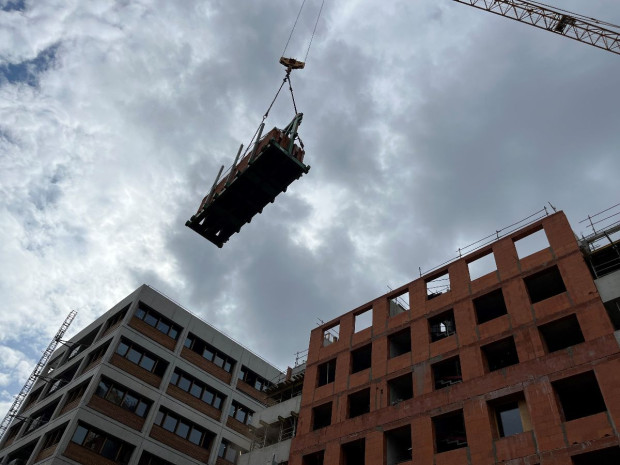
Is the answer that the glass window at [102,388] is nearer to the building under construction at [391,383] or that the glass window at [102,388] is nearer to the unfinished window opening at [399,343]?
the building under construction at [391,383]

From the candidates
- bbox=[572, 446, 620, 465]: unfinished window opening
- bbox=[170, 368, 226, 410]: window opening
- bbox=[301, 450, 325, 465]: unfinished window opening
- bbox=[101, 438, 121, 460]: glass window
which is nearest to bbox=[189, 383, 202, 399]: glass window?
bbox=[170, 368, 226, 410]: window opening

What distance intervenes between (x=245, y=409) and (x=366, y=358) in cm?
1668

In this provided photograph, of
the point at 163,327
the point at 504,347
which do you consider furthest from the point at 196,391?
the point at 504,347

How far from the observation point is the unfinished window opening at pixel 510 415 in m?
25.1

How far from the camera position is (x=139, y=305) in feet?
145

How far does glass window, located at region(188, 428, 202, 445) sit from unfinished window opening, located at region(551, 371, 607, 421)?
28457mm

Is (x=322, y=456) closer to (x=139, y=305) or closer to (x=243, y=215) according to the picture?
(x=243, y=215)

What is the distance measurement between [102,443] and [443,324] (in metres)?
24.4

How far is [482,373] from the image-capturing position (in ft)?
91.5

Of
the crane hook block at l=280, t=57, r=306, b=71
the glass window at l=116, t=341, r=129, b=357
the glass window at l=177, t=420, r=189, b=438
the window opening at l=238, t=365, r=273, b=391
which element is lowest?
the glass window at l=177, t=420, r=189, b=438

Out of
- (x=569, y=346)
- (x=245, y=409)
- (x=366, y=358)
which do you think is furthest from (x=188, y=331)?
(x=569, y=346)

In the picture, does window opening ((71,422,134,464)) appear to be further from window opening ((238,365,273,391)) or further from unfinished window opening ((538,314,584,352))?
unfinished window opening ((538,314,584,352))

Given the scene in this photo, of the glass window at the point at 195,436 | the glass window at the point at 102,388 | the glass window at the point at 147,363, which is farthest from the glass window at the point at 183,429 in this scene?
Answer: the glass window at the point at 102,388

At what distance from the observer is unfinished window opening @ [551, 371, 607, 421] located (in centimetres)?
2456
